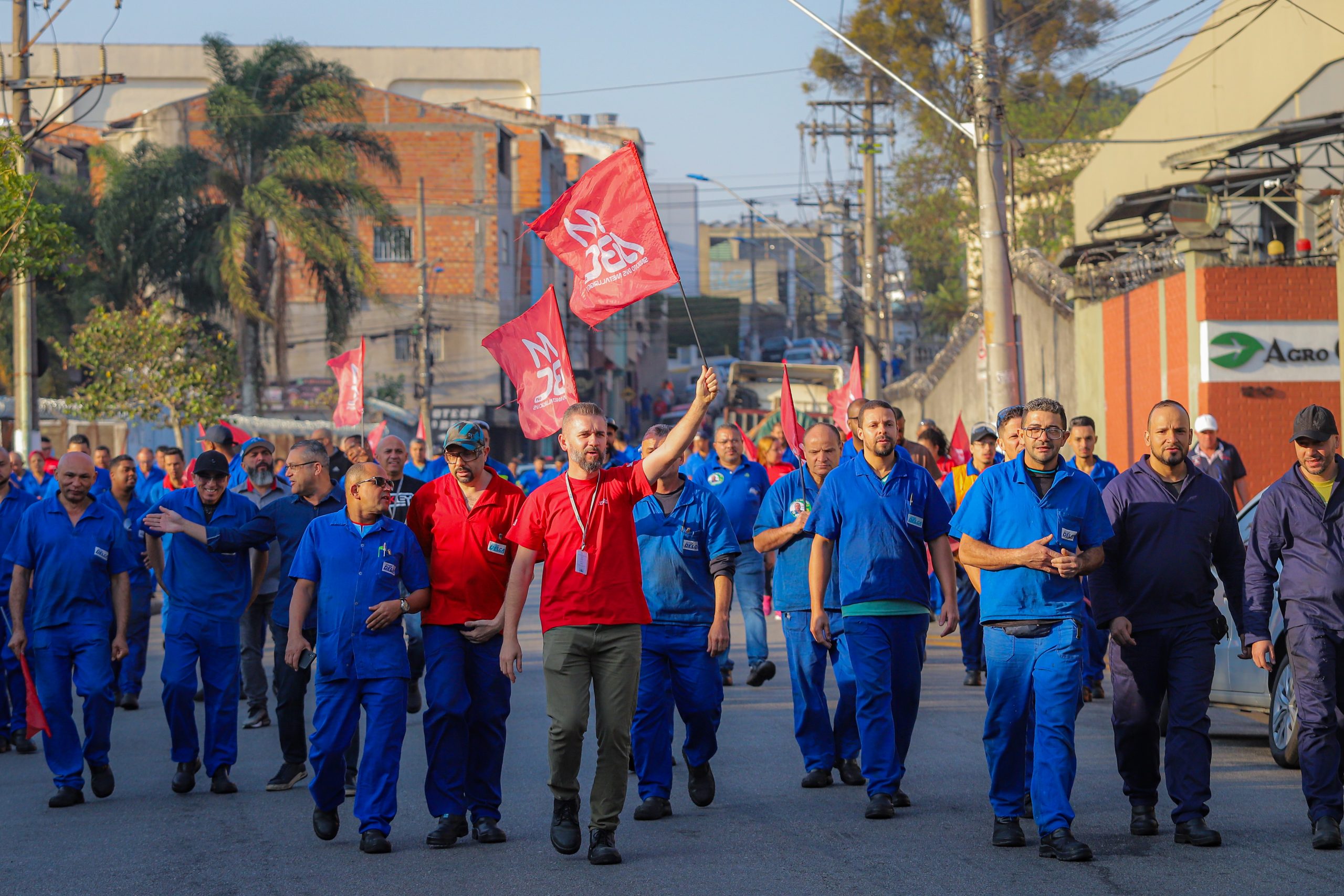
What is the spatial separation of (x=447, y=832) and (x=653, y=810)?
1.11 metres

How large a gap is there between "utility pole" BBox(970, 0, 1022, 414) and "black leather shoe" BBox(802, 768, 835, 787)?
27.3 feet

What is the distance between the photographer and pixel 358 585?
7367 millimetres

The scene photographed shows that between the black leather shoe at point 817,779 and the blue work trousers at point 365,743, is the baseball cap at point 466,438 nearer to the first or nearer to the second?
the blue work trousers at point 365,743

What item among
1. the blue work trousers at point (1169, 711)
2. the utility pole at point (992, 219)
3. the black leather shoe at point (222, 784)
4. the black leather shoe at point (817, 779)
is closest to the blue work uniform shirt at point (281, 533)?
the black leather shoe at point (222, 784)

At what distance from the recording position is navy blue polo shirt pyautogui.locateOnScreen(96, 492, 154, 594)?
11.9 m

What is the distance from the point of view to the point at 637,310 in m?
87.5

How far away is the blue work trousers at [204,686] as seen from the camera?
870 cm

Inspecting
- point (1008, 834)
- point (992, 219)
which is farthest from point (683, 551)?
point (992, 219)

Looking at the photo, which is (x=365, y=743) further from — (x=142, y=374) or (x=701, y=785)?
(x=142, y=374)

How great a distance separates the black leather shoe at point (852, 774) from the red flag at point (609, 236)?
110 inches

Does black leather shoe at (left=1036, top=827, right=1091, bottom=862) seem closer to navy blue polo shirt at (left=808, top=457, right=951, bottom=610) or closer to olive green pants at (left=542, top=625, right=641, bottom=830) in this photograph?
navy blue polo shirt at (left=808, top=457, right=951, bottom=610)

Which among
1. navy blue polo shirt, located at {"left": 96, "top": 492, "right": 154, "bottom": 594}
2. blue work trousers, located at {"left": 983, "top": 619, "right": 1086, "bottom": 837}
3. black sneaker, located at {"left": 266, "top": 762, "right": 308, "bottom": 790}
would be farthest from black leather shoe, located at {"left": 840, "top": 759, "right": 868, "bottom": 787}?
navy blue polo shirt, located at {"left": 96, "top": 492, "right": 154, "bottom": 594}

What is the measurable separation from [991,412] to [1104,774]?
8244mm

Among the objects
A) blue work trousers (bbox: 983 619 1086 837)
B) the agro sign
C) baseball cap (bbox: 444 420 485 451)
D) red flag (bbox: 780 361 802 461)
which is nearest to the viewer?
blue work trousers (bbox: 983 619 1086 837)
